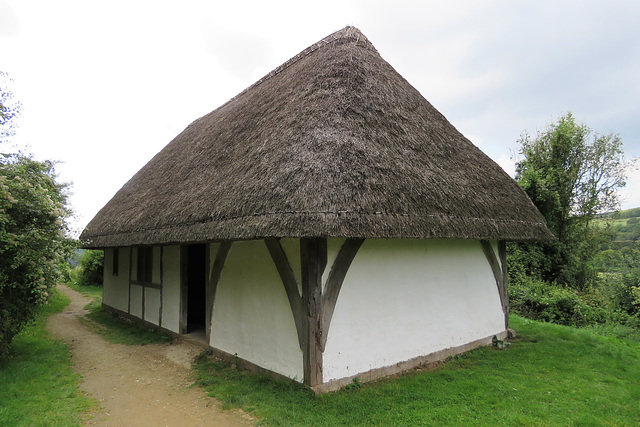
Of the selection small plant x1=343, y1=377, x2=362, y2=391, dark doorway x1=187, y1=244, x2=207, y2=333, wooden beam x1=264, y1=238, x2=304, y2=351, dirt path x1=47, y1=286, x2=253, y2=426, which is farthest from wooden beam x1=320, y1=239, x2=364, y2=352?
dark doorway x1=187, y1=244, x2=207, y2=333

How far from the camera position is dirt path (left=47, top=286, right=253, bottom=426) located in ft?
12.4

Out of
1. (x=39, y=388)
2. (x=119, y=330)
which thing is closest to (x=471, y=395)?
(x=39, y=388)

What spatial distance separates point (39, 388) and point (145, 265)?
4.21 meters

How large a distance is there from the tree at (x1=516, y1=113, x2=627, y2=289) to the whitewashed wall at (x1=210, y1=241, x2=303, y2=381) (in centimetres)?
1210

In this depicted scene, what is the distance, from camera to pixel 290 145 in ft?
15.3

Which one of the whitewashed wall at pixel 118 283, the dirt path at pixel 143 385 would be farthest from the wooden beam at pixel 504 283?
the whitewashed wall at pixel 118 283

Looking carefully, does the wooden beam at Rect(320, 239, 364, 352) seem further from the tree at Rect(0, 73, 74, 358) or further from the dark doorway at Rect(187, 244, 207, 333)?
the dark doorway at Rect(187, 244, 207, 333)

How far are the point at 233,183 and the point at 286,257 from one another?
1317 mm

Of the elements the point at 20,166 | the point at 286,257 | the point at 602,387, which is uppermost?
the point at 20,166

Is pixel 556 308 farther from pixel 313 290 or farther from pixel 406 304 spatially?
pixel 313 290

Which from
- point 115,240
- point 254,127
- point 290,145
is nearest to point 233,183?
point 290,145

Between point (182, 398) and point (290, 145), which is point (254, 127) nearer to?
point (290, 145)

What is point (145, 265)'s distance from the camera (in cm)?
850

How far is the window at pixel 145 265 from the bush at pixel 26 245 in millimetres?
3015
